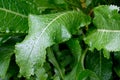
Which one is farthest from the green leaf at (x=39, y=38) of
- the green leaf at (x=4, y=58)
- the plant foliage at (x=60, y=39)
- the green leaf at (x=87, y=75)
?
the green leaf at (x=4, y=58)

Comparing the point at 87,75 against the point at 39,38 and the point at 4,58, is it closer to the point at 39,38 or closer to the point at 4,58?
the point at 39,38

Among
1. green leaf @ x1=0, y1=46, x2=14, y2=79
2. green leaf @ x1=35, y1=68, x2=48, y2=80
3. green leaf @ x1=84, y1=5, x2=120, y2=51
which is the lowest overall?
green leaf @ x1=35, y1=68, x2=48, y2=80

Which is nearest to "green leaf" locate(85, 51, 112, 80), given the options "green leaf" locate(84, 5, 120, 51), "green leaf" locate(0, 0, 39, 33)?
"green leaf" locate(84, 5, 120, 51)

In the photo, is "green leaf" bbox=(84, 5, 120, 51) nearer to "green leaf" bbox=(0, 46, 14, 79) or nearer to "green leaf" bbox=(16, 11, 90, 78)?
"green leaf" bbox=(16, 11, 90, 78)

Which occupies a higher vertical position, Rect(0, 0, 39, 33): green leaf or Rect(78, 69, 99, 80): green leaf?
Rect(0, 0, 39, 33): green leaf

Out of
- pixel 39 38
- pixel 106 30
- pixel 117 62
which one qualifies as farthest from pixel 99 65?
pixel 39 38

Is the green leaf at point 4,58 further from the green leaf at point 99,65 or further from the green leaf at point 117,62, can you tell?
the green leaf at point 117,62

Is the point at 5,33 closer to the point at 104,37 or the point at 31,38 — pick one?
the point at 31,38
